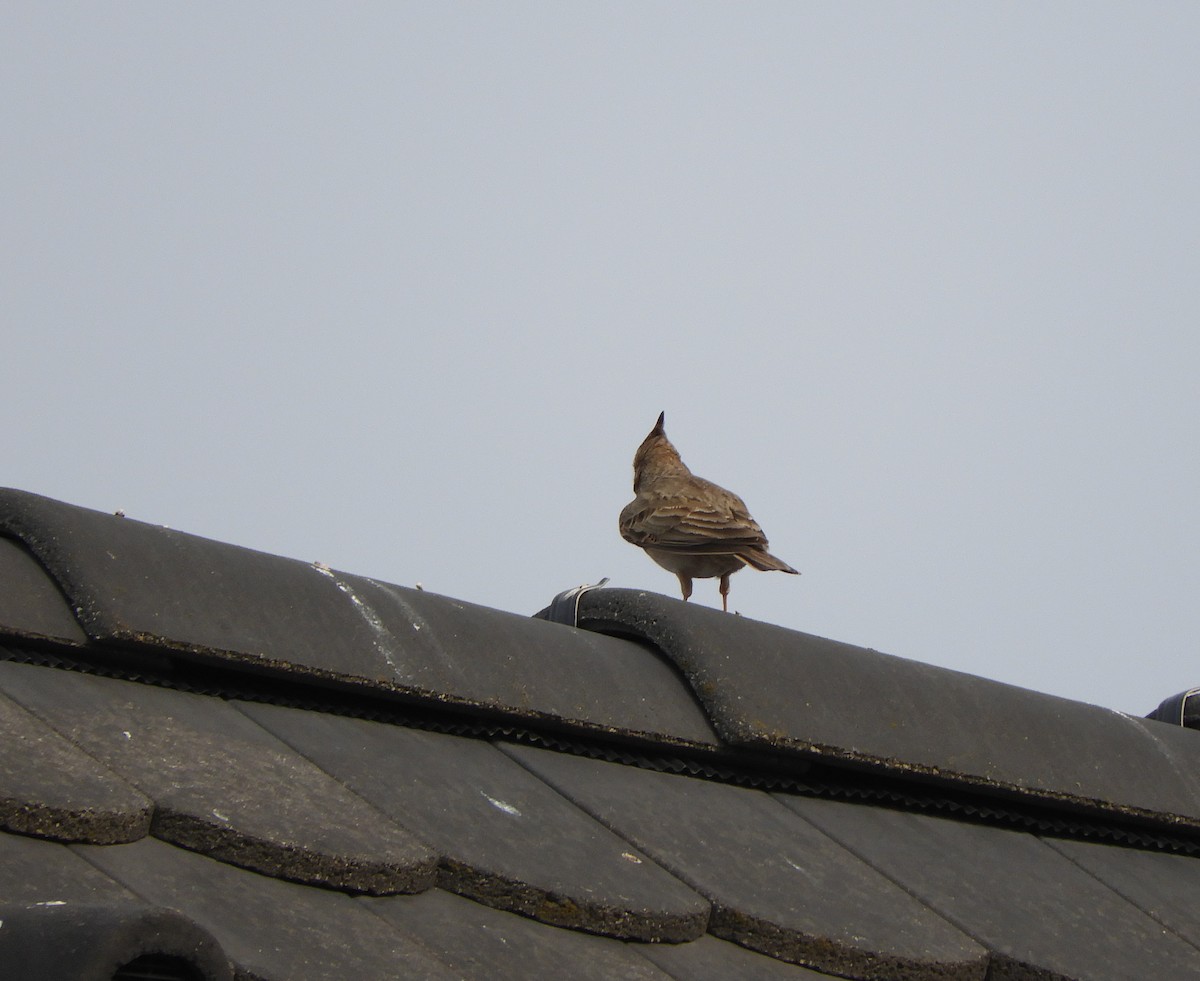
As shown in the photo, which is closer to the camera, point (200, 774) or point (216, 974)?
point (216, 974)

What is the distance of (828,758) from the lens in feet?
9.70

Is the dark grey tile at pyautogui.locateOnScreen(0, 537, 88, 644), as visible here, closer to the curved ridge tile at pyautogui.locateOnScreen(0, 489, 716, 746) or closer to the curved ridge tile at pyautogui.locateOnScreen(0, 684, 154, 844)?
the curved ridge tile at pyautogui.locateOnScreen(0, 489, 716, 746)

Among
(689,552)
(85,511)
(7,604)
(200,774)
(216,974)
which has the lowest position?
(216,974)

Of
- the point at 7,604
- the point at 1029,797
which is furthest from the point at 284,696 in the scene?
the point at 1029,797

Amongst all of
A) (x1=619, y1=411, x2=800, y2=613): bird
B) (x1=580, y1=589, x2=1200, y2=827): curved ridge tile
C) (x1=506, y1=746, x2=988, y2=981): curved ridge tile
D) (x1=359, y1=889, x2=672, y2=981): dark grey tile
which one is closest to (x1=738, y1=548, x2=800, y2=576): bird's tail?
(x1=619, y1=411, x2=800, y2=613): bird

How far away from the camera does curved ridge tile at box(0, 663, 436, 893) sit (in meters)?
1.88

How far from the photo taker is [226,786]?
200 centimetres

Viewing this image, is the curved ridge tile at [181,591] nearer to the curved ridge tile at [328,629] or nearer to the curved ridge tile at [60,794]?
the curved ridge tile at [328,629]

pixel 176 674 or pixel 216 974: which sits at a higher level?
pixel 176 674

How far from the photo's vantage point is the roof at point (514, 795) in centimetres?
178

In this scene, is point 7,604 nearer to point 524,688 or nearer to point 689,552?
point 524,688

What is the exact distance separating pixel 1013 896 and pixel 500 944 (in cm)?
110

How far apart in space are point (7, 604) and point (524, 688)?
2.76ft

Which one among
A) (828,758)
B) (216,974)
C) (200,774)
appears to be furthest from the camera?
(828,758)
